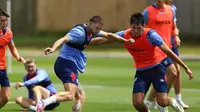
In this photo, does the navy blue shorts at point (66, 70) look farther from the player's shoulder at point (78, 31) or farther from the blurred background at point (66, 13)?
the blurred background at point (66, 13)

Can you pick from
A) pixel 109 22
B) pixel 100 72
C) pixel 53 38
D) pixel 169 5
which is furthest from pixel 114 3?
pixel 169 5

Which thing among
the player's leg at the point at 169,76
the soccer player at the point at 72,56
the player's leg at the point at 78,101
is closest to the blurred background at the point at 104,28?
the player's leg at the point at 169,76

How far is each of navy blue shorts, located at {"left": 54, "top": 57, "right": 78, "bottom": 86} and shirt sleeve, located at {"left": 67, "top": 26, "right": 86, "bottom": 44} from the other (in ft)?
1.53

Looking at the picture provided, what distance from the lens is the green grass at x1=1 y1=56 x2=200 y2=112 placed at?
1747cm

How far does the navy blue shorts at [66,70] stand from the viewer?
14508 millimetres

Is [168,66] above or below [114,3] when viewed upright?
above

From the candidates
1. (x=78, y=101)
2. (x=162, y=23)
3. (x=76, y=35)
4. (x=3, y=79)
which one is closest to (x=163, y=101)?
(x=78, y=101)

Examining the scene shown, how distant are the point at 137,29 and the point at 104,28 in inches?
1392

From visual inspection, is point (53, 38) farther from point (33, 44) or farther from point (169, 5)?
point (169, 5)

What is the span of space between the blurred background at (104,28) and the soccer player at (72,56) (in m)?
5.92

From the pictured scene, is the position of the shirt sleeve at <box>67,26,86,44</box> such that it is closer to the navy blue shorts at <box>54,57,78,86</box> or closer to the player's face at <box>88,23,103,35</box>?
the player's face at <box>88,23,103,35</box>

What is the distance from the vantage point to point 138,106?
46.6 ft

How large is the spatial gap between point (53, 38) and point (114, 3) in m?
4.54

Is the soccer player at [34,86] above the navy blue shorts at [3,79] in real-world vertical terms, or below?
below
